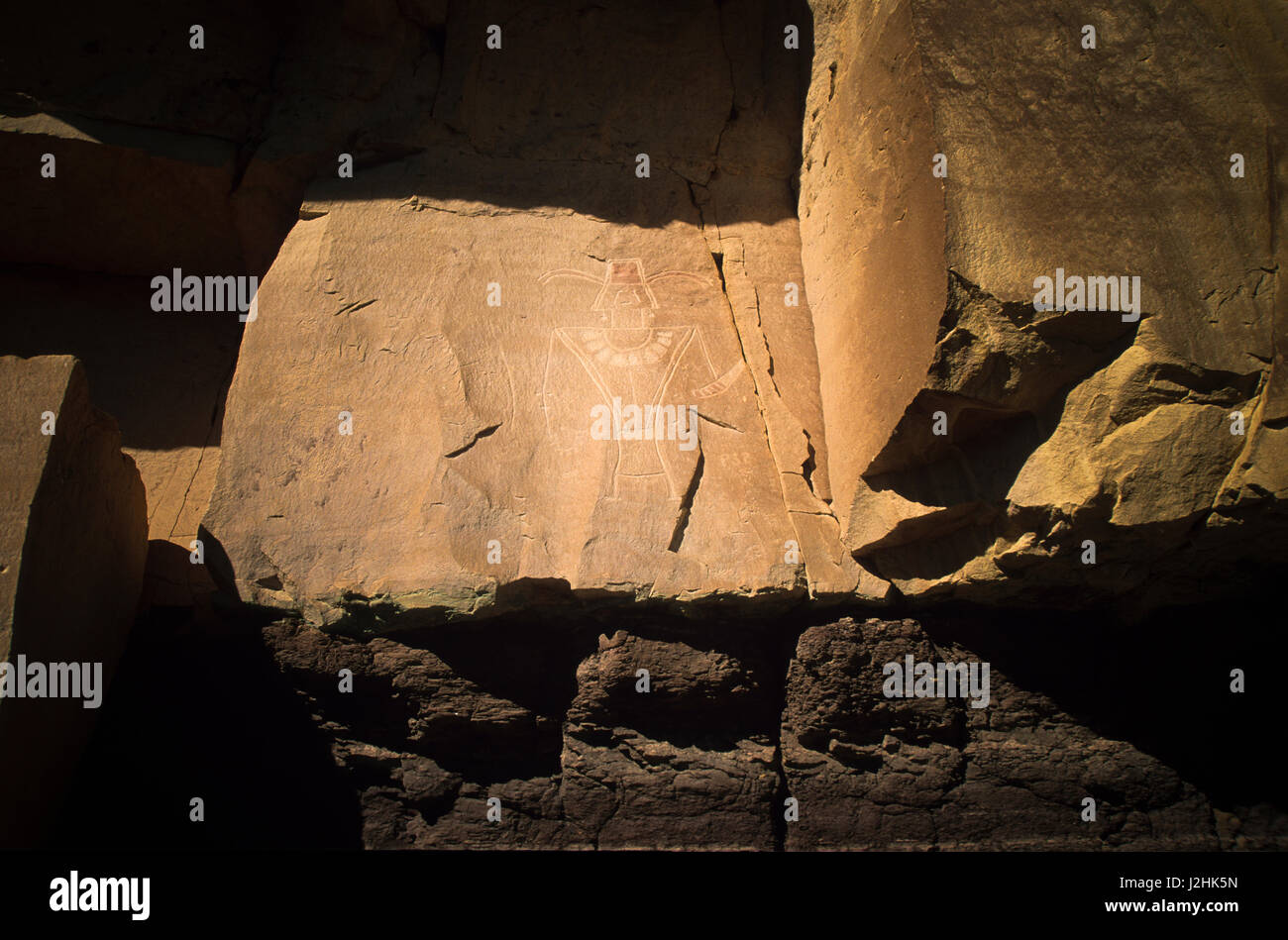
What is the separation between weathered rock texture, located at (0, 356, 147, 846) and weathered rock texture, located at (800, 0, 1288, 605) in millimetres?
2545

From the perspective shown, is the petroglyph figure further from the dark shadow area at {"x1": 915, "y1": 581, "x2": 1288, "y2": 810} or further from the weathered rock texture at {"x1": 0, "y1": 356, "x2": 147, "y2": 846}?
the weathered rock texture at {"x1": 0, "y1": 356, "x2": 147, "y2": 846}

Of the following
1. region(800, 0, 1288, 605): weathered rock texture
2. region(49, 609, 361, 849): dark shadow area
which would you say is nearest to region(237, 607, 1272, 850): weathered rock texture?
region(49, 609, 361, 849): dark shadow area

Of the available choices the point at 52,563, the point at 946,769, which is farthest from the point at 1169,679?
the point at 52,563

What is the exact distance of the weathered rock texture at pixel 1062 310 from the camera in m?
2.49

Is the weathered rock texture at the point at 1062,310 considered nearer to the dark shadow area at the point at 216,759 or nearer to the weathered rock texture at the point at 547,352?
the weathered rock texture at the point at 547,352

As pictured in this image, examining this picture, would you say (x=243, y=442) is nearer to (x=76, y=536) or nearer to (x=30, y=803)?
(x=76, y=536)

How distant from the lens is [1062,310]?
243 cm

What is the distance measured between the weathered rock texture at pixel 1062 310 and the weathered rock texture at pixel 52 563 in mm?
2545

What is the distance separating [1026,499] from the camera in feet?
8.27

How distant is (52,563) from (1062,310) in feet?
10.3

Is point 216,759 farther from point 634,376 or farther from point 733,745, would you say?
point 634,376

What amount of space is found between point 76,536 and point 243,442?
1.94ft

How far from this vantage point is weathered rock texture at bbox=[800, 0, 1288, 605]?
2.49m

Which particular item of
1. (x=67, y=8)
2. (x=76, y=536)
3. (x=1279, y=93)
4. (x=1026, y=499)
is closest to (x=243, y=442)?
(x=76, y=536)
